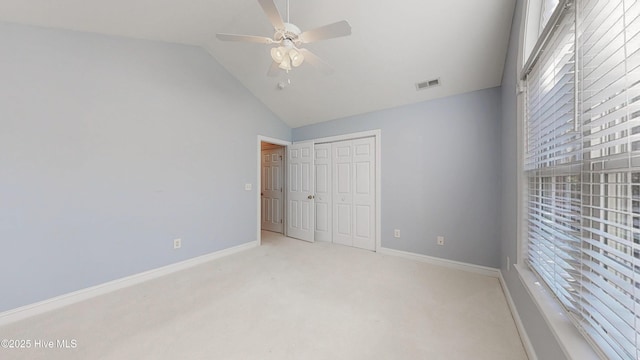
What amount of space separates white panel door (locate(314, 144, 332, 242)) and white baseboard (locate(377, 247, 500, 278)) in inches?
43.5

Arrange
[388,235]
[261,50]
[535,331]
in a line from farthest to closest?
[388,235]
[261,50]
[535,331]

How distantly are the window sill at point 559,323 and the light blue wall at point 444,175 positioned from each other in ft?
4.58

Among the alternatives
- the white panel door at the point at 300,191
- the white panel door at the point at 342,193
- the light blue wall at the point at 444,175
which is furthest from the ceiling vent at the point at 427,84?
the white panel door at the point at 300,191

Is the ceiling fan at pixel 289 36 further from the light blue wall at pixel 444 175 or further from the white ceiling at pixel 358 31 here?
the light blue wall at pixel 444 175

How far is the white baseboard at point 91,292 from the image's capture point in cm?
194

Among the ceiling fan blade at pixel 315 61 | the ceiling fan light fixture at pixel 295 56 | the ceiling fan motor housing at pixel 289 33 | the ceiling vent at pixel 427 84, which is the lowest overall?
the ceiling fan light fixture at pixel 295 56

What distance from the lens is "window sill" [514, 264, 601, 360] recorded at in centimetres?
91

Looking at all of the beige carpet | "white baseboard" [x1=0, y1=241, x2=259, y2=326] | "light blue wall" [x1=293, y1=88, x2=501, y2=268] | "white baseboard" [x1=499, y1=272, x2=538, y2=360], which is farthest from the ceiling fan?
"white baseboard" [x1=0, y1=241, x2=259, y2=326]

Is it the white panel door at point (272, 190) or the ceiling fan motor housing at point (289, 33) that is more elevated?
the ceiling fan motor housing at point (289, 33)

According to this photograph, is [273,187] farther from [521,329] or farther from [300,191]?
[521,329]

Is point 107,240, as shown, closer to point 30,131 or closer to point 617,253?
point 30,131

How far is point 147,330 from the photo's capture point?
69.9 inches

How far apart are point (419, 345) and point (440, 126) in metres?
2.63

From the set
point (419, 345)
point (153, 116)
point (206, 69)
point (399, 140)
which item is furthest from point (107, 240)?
point (399, 140)
